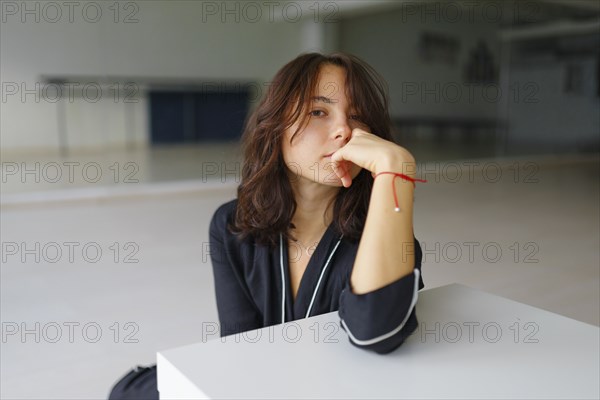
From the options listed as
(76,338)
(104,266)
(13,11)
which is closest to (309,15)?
(13,11)

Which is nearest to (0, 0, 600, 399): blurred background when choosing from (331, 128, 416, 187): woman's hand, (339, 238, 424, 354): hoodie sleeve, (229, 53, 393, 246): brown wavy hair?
(229, 53, 393, 246): brown wavy hair

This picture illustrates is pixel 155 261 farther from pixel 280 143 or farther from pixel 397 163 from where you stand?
pixel 397 163

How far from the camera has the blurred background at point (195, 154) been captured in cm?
294

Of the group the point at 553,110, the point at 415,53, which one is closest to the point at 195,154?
the point at 415,53

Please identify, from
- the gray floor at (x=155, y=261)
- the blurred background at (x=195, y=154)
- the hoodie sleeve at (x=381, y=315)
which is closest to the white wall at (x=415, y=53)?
the blurred background at (x=195, y=154)

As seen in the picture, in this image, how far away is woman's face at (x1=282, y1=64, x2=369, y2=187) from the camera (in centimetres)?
111

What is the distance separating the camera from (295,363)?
2.81 feet

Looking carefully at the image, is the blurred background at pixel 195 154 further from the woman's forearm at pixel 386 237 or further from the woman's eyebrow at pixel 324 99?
the woman's forearm at pixel 386 237

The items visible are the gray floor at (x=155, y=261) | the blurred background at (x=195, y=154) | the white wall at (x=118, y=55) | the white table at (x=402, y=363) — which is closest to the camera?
the white table at (x=402, y=363)

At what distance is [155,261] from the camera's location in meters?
3.72

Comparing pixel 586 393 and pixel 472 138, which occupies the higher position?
pixel 586 393

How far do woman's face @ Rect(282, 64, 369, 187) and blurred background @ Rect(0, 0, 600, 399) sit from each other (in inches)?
9.0

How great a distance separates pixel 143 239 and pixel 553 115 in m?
6.60

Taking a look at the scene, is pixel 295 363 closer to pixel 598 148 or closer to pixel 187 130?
pixel 187 130
